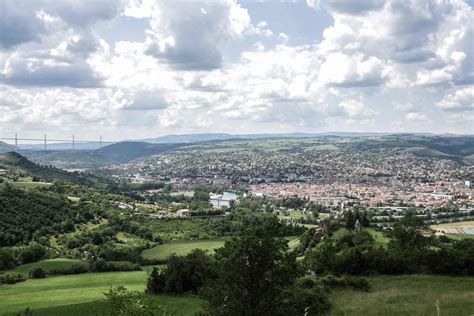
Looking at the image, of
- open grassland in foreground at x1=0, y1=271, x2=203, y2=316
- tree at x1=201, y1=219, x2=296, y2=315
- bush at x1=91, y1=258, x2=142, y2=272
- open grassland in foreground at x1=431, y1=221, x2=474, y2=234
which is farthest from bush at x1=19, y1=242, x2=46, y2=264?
open grassland in foreground at x1=431, y1=221, x2=474, y2=234

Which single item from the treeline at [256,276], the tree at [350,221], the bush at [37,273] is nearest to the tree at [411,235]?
the tree at [350,221]

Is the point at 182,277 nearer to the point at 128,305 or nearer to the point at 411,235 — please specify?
the point at 411,235

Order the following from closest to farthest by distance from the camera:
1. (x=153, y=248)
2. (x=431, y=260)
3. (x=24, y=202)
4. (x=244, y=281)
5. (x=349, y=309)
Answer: (x=244, y=281)
(x=349, y=309)
(x=431, y=260)
(x=153, y=248)
(x=24, y=202)

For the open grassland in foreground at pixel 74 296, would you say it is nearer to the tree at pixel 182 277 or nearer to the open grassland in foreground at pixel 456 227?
the tree at pixel 182 277

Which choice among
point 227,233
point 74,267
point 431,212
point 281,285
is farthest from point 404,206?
point 281,285

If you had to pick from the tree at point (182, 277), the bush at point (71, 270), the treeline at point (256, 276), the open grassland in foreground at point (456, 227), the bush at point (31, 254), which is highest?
the treeline at point (256, 276)

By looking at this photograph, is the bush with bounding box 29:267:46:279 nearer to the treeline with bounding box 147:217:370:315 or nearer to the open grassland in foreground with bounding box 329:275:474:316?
the open grassland in foreground with bounding box 329:275:474:316

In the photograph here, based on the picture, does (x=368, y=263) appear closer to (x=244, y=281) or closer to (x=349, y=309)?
(x=349, y=309)
